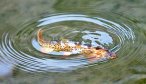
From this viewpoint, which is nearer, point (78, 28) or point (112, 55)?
point (112, 55)

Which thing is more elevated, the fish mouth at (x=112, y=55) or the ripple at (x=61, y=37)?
the ripple at (x=61, y=37)

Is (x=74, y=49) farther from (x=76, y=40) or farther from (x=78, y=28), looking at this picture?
(x=78, y=28)

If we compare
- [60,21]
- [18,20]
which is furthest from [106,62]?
[18,20]

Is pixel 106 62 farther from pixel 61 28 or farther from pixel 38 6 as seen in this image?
pixel 38 6

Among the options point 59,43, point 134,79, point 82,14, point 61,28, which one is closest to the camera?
point 134,79

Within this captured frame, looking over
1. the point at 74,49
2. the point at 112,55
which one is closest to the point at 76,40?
the point at 74,49
